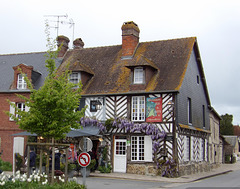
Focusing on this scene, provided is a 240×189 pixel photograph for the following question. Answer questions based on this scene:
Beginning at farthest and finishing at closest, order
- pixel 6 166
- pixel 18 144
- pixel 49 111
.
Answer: pixel 18 144, pixel 6 166, pixel 49 111

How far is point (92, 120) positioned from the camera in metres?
22.2

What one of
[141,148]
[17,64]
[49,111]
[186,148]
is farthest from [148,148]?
[17,64]

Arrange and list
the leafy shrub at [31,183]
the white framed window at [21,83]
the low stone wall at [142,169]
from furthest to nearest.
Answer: the white framed window at [21,83] < the low stone wall at [142,169] < the leafy shrub at [31,183]

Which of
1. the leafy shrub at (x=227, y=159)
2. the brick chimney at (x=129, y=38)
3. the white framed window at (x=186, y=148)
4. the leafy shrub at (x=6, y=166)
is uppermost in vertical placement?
the brick chimney at (x=129, y=38)

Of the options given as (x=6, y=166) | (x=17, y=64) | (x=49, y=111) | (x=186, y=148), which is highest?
(x=17, y=64)

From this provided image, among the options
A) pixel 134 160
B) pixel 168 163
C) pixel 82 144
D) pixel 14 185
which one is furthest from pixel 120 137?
pixel 14 185

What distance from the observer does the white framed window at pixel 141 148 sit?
21.1m

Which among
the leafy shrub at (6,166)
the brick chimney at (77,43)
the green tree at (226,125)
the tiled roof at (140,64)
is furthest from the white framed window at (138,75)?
the green tree at (226,125)

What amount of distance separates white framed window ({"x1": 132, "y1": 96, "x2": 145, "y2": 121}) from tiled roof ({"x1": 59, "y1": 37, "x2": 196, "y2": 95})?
0.72m

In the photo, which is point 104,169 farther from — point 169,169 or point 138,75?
point 138,75

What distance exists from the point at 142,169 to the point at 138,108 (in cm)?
369

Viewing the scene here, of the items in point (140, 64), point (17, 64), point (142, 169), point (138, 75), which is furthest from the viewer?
point (17, 64)

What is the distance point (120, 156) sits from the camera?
21.9m

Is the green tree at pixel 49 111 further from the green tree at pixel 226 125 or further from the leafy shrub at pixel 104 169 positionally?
the green tree at pixel 226 125
